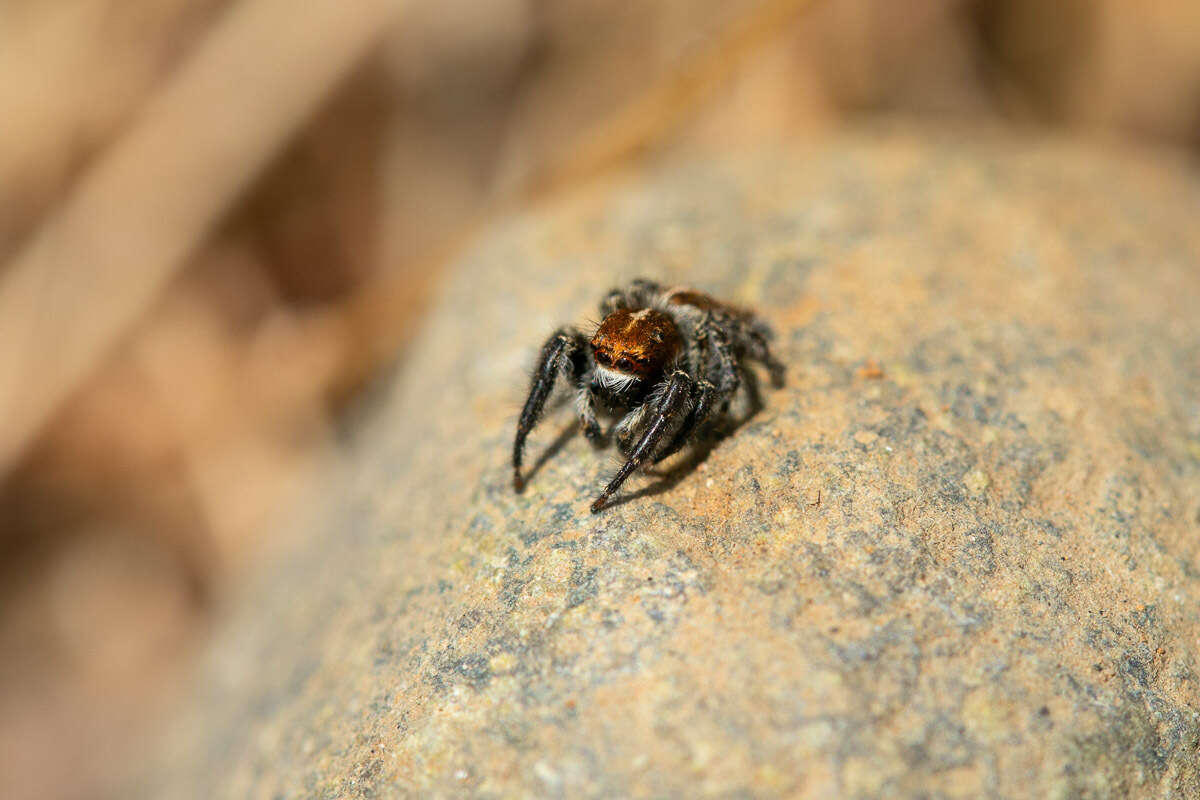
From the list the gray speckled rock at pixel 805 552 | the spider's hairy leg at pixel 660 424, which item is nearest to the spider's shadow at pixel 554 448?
the gray speckled rock at pixel 805 552

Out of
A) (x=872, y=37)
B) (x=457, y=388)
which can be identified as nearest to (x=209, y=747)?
(x=457, y=388)

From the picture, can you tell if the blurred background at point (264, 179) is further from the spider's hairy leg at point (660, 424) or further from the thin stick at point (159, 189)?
the spider's hairy leg at point (660, 424)

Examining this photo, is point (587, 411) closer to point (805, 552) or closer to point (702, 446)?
point (702, 446)

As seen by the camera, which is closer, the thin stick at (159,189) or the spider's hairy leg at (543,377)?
the spider's hairy leg at (543,377)

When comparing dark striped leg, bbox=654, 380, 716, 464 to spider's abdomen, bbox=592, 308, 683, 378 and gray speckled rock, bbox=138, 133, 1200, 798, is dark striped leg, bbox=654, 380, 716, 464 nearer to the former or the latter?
gray speckled rock, bbox=138, 133, 1200, 798

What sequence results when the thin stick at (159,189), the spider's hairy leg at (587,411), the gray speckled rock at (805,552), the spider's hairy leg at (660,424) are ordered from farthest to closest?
the thin stick at (159,189) → the spider's hairy leg at (587,411) → the spider's hairy leg at (660,424) → the gray speckled rock at (805,552)

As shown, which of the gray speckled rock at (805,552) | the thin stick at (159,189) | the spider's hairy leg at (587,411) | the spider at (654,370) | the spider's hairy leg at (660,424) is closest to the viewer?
the gray speckled rock at (805,552)

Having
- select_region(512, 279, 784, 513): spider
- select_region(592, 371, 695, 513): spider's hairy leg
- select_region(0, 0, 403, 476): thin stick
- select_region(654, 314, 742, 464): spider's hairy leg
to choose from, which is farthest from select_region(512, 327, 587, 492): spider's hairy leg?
select_region(0, 0, 403, 476): thin stick
